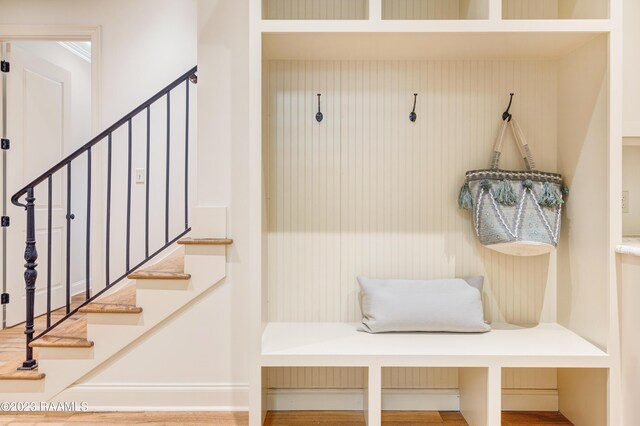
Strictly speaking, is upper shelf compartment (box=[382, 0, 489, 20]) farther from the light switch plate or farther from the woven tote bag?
the light switch plate

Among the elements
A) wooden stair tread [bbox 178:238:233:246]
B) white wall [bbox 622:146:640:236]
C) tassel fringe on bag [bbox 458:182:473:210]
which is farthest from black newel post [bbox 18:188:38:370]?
white wall [bbox 622:146:640:236]

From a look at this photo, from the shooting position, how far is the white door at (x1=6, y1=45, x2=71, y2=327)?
3.22 m

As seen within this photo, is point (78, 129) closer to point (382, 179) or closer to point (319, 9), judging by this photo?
point (319, 9)

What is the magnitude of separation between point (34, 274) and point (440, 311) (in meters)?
2.09

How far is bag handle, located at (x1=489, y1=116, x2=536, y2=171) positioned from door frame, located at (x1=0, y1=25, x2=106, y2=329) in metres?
2.92

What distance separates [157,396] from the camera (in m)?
2.09

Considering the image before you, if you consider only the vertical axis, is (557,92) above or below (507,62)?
below

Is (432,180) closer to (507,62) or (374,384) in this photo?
(507,62)

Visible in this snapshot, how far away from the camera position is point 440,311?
1.80 metres

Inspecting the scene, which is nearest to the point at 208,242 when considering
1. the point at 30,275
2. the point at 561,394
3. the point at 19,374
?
the point at 30,275

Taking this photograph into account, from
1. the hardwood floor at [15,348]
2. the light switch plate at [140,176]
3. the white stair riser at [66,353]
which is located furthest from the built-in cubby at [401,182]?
the light switch plate at [140,176]

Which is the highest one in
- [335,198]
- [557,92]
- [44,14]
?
[44,14]

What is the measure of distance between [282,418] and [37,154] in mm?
3039

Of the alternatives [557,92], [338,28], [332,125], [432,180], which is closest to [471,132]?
[432,180]
